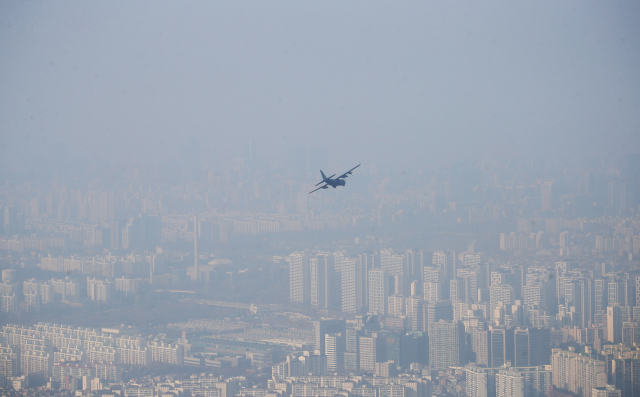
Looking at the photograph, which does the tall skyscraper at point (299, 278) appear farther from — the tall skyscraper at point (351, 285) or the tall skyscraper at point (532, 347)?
the tall skyscraper at point (532, 347)

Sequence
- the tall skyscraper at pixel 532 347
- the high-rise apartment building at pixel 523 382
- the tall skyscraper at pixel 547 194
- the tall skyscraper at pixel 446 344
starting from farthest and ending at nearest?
the tall skyscraper at pixel 547 194 → the tall skyscraper at pixel 446 344 → the tall skyscraper at pixel 532 347 → the high-rise apartment building at pixel 523 382

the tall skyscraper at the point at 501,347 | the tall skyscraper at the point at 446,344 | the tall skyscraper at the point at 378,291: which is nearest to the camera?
the tall skyscraper at the point at 501,347

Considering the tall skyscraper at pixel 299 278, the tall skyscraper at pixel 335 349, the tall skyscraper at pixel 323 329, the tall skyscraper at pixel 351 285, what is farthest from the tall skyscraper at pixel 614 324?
the tall skyscraper at pixel 299 278

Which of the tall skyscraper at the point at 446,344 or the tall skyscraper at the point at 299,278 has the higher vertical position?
the tall skyscraper at the point at 299,278

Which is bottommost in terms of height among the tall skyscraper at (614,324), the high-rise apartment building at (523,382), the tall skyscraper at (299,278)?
the high-rise apartment building at (523,382)

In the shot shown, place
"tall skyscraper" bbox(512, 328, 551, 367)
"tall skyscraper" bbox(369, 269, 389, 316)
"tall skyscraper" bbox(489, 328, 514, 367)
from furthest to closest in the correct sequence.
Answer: "tall skyscraper" bbox(369, 269, 389, 316), "tall skyscraper" bbox(489, 328, 514, 367), "tall skyscraper" bbox(512, 328, 551, 367)

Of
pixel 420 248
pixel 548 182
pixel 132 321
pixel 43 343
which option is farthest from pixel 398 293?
pixel 43 343

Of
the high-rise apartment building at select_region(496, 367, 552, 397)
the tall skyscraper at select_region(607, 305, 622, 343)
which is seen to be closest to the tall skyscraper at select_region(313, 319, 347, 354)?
the high-rise apartment building at select_region(496, 367, 552, 397)

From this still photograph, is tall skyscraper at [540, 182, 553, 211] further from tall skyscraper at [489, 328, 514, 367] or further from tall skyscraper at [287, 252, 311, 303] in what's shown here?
tall skyscraper at [287, 252, 311, 303]

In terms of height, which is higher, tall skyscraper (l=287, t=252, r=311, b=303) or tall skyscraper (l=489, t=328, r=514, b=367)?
tall skyscraper (l=287, t=252, r=311, b=303)

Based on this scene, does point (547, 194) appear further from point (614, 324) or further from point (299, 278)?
point (299, 278)

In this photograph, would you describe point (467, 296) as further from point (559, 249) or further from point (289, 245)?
point (289, 245)

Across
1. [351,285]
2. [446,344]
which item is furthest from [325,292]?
[446,344]
